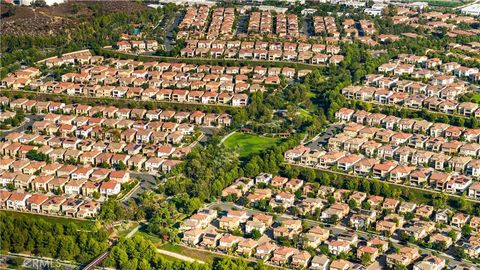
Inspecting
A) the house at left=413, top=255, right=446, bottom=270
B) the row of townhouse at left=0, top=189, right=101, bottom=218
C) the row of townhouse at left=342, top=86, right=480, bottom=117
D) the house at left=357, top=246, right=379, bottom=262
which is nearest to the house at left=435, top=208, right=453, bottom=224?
the house at left=413, top=255, right=446, bottom=270

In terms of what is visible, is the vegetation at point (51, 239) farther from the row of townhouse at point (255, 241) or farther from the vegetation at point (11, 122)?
the vegetation at point (11, 122)

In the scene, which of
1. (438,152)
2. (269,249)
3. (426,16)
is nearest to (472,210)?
(438,152)

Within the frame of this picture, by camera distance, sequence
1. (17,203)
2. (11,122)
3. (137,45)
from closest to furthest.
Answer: (17,203) < (11,122) < (137,45)

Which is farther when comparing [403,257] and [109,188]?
[109,188]

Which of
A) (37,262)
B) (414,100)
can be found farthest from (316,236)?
(414,100)

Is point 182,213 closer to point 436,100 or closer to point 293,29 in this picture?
point 436,100

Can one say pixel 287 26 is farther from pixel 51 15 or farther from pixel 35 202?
pixel 35 202

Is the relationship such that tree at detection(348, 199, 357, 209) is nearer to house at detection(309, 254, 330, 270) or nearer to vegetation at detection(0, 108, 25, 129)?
house at detection(309, 254, 330, 270)
